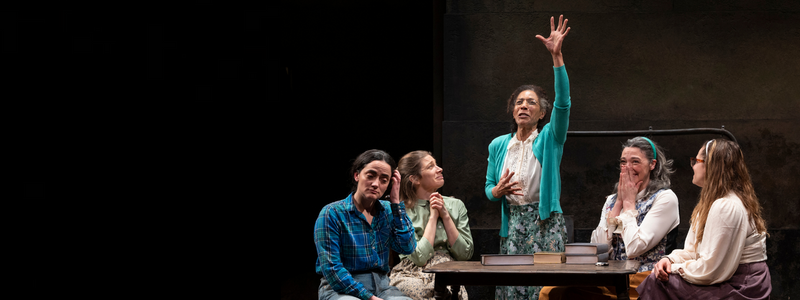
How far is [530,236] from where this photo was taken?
3.41 meters

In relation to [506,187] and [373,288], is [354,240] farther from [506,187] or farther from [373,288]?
[506,187]

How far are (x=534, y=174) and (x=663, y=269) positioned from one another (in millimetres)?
901

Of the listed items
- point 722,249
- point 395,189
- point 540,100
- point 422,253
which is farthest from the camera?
point 540,100

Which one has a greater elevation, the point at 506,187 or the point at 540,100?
the point at 540,100

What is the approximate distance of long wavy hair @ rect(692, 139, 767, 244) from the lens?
2.70m

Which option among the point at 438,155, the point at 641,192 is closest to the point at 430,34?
the point at 438,155

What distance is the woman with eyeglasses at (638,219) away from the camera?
120 inches

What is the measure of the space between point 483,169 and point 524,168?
1.19 meters

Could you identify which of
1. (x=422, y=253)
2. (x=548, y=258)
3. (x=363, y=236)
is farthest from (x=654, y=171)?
(x=363, y=236)

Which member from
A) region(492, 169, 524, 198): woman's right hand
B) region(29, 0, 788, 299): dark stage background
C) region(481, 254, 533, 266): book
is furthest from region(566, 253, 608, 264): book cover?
region(29, 0, 788, 299): dark stage background

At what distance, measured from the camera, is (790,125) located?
458 centimetres

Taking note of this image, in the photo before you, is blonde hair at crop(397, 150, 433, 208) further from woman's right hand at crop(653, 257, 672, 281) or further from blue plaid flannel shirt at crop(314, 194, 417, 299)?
woman's right hand at crop(653, 257, 672, 281)

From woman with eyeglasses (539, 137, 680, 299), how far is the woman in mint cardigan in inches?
11.3

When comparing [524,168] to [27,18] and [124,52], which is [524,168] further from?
[27,18]
